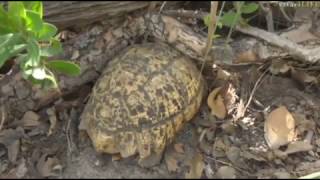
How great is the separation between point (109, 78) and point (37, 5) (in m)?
0.36

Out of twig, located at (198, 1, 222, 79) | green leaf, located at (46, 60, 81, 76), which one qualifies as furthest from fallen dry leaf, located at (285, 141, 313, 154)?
green leaf, located at (46, 60, 81, 76)

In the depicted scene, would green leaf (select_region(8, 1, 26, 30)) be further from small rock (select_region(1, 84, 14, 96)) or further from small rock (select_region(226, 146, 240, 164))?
small rock (select_region(226, 146, 240, 164))

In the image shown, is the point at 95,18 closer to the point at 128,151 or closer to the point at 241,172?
the point at 128,151

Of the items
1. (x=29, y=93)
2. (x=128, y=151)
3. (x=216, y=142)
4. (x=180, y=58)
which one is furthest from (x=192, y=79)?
(x=29, y=93)

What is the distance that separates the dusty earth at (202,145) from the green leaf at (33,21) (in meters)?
0.36

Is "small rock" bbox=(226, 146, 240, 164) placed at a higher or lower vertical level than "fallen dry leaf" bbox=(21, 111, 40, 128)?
higher

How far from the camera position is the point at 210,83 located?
1.96m

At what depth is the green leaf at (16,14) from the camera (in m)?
1.54

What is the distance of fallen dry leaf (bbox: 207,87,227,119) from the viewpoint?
1.86 meters

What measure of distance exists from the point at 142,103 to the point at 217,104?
31 centimetres

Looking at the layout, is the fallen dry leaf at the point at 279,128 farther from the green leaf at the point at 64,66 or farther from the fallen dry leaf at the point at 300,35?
the green leaf at the point at 64,66

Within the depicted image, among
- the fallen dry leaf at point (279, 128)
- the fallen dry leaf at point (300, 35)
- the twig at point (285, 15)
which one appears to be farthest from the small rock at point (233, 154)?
the twig at point (285, 15)

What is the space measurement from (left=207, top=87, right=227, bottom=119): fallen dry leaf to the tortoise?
4 cm

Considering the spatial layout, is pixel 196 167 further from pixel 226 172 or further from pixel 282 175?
pixel 282 175
